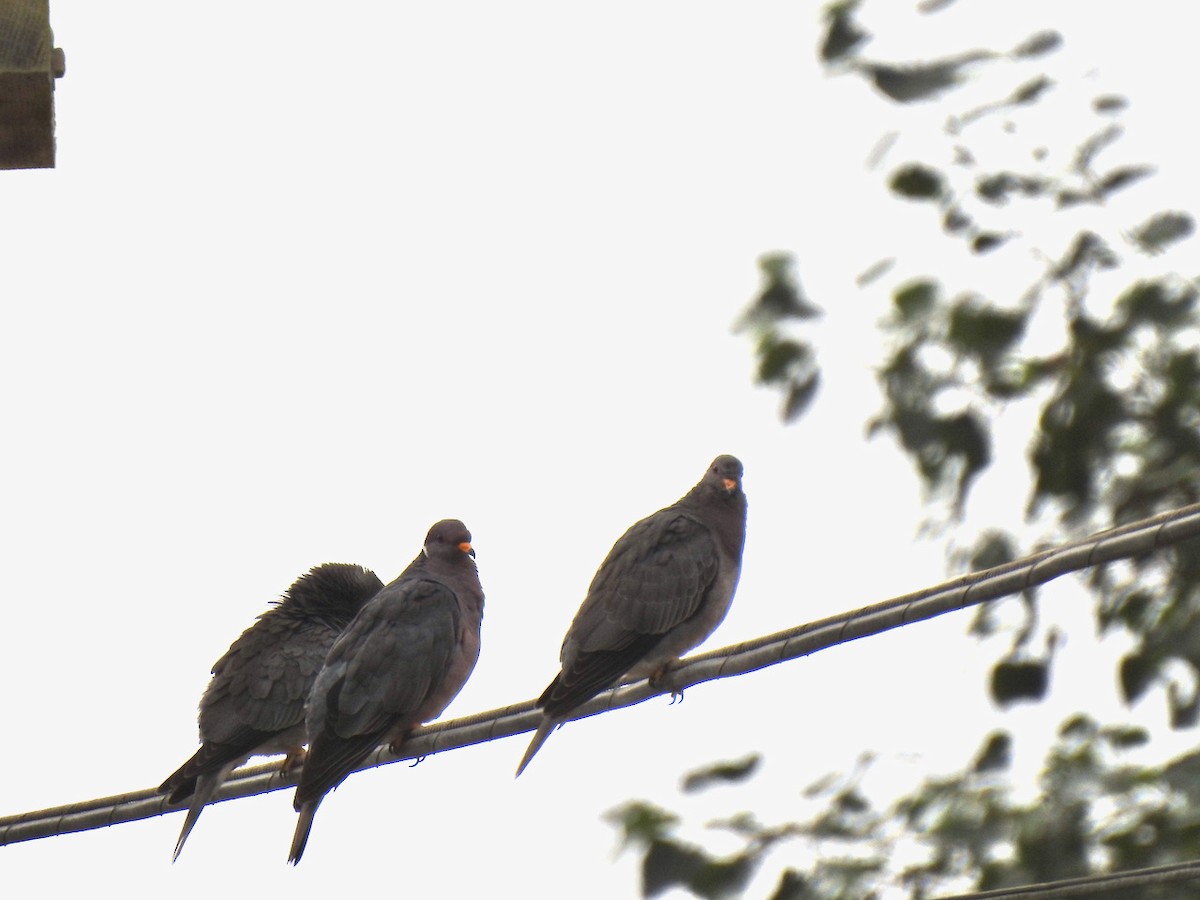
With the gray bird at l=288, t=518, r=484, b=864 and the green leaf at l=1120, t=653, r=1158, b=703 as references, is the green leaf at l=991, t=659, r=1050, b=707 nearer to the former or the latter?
the green leaf at l=1120, t=653, r=1158, b=703

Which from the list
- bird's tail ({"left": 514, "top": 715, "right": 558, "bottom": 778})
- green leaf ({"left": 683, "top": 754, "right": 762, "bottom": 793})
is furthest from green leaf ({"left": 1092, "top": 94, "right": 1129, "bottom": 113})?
bird's tail ({"left": 514, "top": 715, "right": 558, "bottom": 778})

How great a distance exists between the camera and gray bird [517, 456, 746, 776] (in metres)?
5.80

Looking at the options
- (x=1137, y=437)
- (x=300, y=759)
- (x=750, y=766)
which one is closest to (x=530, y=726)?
(x=750, y=766)

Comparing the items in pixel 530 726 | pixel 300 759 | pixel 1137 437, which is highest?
pixel 1137 437

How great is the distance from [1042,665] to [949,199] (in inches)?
36.1

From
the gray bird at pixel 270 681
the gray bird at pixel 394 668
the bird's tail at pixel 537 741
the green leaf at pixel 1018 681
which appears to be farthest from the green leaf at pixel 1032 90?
the gray bird at pixel 270 681

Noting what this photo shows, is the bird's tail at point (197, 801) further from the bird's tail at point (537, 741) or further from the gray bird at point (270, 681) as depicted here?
the bird's tail at point (537, 741)

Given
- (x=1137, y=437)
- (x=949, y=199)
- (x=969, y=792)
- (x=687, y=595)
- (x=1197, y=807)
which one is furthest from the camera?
(x=687, y=595)

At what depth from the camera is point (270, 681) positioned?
708 cm

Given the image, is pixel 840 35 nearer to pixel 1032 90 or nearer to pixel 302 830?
pixel 1032 90

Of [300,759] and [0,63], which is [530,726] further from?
[300,759]

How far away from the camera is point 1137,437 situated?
2947mm

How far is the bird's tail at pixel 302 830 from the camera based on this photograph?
224 inches

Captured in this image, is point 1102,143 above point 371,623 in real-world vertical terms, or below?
above
